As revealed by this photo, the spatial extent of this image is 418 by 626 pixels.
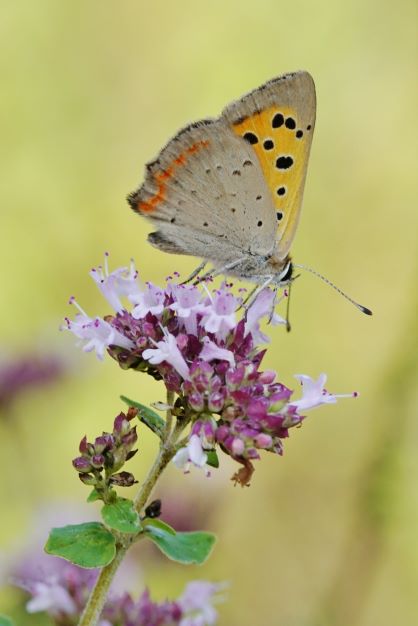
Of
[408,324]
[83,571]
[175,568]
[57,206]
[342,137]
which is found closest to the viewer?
[83,571]

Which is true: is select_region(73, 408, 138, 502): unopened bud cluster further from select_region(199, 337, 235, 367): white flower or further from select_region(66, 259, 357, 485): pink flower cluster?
select_region(199, 337, 235, 367): white flower

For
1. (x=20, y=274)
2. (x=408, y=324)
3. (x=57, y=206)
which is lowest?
(x=408, y=324)

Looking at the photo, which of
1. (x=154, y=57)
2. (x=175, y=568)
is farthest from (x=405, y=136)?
(x=175, y=568)

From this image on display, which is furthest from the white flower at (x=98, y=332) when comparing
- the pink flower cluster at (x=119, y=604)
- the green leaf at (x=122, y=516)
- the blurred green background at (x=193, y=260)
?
the blurred green background at (x=193, y=260)

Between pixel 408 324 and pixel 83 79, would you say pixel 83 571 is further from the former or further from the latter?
pixel 83 79

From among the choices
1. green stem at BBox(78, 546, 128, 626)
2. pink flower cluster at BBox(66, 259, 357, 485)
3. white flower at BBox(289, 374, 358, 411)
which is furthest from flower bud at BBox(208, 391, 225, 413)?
green stem at BBox(78, 546, 128, 626)

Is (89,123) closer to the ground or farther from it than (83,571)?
farther from it
